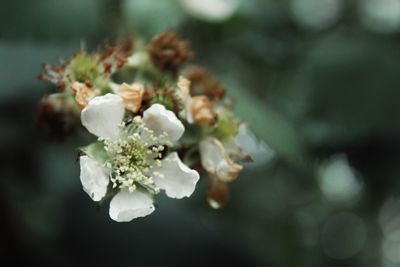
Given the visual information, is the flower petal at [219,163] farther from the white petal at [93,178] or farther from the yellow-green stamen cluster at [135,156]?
the white petal at [93,178]

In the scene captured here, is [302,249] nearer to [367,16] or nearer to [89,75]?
[367,16]

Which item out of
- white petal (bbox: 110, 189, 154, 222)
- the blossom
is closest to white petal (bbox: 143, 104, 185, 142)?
the blossom

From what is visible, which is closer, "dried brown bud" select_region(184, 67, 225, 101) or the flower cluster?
the flower cluster

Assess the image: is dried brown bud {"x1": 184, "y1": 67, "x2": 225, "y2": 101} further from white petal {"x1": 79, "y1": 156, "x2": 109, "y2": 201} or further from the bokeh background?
white petal {"x1": 79, "y1": 156, "x2": 109, "y2": 201}

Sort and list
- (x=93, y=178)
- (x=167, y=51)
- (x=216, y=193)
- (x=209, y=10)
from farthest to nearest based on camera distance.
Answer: (x=209, y=10)
(x=167, y=51)
(x=216, y=193)
(x=93, y=178)

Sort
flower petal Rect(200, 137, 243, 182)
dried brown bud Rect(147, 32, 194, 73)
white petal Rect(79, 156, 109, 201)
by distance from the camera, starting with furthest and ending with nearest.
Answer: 1. dried brown bud Rect(147, 32, 194, 73)
2. flower petal Rect(200, 137, 243, 182)
3. white petal Rect(79, 156, 109, 201)

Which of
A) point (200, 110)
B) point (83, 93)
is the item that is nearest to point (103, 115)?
point (83, 93)

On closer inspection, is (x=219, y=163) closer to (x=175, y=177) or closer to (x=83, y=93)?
(x=175, y=177)

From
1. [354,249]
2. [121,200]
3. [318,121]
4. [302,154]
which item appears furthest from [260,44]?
[354,249]
